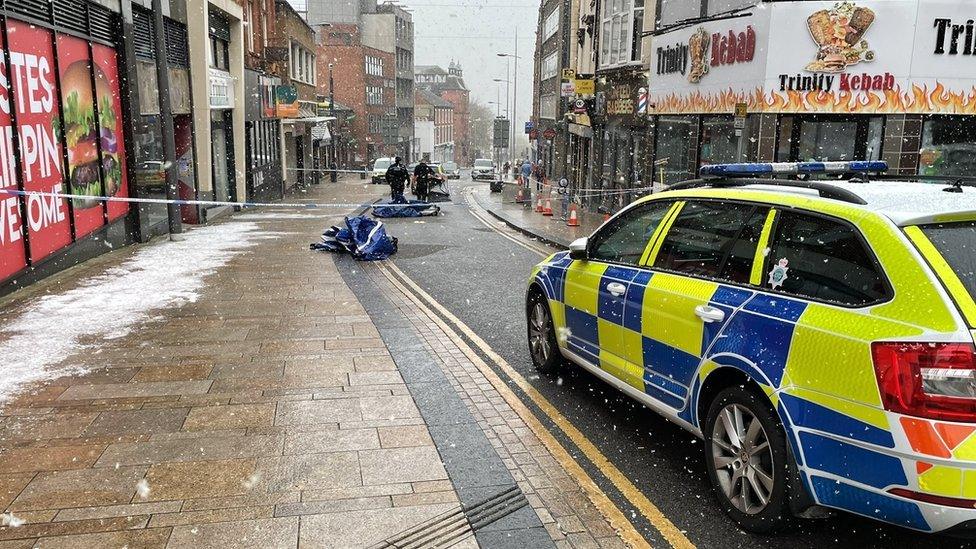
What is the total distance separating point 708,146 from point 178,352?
45.5ft

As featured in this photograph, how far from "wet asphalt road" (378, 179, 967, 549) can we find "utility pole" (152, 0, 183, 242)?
817 centimetres

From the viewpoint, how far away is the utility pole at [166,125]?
1639 cm

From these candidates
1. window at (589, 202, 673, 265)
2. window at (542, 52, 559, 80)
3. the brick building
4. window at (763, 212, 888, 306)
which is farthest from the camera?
the brick building

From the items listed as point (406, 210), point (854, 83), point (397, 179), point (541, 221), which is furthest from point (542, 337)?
point (397, 179)

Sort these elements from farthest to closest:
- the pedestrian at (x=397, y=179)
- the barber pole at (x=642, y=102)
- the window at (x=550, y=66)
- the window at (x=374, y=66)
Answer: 1. the window at (x=374, y=66)
2. the window at (x=550, y=66)
3. the pedestrian at (x=397, y=179)
4. the barber pole at (x=642, y=102)

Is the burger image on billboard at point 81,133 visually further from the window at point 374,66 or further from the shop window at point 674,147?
the window at point 374,66

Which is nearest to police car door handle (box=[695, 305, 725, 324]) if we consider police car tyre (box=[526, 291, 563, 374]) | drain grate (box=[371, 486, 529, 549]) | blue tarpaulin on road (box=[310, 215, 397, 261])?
drain grate (box=[371, 486, 529, 549])

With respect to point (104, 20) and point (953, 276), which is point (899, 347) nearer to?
point (953, 276)

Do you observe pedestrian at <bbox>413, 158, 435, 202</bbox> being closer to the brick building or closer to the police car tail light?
the police car tail light

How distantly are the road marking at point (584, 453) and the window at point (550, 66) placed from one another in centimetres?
4302

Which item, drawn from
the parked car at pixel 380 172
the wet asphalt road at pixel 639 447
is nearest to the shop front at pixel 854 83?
the wet asphalt road at pixel 639 447

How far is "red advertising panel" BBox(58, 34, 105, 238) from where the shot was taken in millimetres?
11828

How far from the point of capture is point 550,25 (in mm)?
53156

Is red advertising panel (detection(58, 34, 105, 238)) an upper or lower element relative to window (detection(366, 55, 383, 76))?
lower
